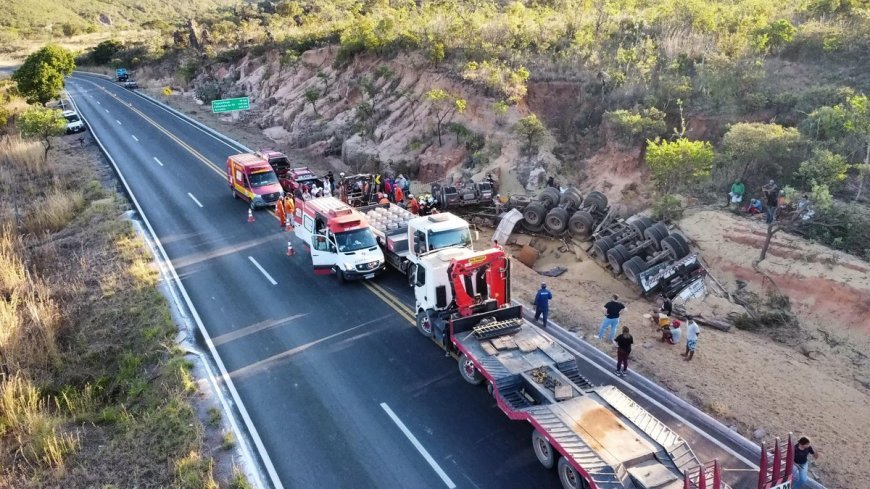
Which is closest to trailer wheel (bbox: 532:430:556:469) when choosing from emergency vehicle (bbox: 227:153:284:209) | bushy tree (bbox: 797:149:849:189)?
bushy tree (bbox: 797:149:849:189)

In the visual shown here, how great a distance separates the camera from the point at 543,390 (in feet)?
37.0

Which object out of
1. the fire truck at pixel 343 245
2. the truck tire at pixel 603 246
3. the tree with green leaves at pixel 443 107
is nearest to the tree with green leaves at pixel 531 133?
the tree with green leaves at pixel 443 107

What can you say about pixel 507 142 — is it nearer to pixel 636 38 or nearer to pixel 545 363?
pixel 636 38

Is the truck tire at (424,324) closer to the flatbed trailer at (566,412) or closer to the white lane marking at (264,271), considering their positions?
the flatbed trailer at (566,412)

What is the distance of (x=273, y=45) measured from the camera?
5412 centimetres

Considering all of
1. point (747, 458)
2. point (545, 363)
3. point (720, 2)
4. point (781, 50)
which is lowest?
point (747, 458)

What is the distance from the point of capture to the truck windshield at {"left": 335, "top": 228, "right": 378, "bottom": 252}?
61.7 feet

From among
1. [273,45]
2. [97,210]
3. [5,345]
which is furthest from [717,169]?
[273,45]

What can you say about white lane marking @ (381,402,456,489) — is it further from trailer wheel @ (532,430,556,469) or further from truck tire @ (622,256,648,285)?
truck tire @ (622,256,648,285)

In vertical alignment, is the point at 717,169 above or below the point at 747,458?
above

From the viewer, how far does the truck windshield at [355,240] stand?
18797mm

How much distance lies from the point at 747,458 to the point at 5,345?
18.2 meters

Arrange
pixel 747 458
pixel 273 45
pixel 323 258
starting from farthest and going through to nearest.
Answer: pixel 273 45 → pixel 323 258 → pixel 747 458

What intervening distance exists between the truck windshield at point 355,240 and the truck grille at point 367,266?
1.98 feet
